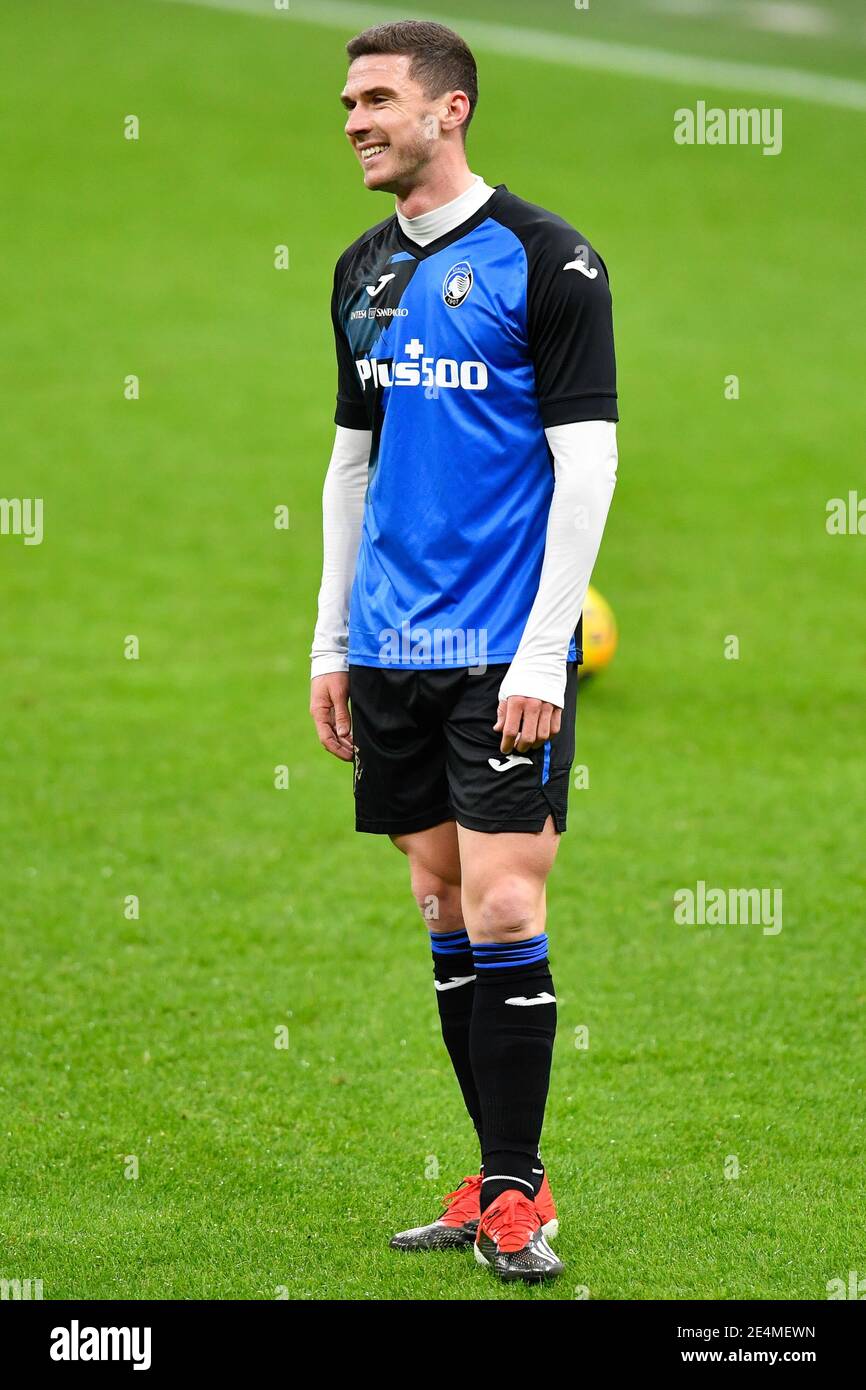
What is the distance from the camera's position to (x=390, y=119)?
3480 mm

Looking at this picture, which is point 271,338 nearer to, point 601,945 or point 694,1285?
point 601,945

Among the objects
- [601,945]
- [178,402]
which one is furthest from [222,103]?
[601,945]

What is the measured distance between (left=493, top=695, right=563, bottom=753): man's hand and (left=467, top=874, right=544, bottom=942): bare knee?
0.29 m

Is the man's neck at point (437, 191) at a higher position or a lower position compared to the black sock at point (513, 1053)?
higher

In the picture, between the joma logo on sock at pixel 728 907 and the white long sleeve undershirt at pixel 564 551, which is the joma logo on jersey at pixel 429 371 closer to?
the white long sleeve undershirt at pixel 564 551

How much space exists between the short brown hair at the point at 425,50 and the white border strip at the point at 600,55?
21.1 metres

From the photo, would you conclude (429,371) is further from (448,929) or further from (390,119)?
(448,929)

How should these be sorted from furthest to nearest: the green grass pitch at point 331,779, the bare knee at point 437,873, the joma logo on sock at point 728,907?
the joma logo on sock at point 728,907, the green grass pitch at point 331,779, the bare knee at point 437,873

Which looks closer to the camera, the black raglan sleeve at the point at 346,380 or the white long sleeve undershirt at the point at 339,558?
the black raglan sleeve at the point at 346,380

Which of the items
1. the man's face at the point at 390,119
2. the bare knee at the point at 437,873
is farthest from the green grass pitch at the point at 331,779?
the man's face at the point at 390,119

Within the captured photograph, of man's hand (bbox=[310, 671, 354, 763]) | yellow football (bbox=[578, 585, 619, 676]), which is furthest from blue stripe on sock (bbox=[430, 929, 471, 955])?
yellow football (bbox=[578, 585, 619, 676])
